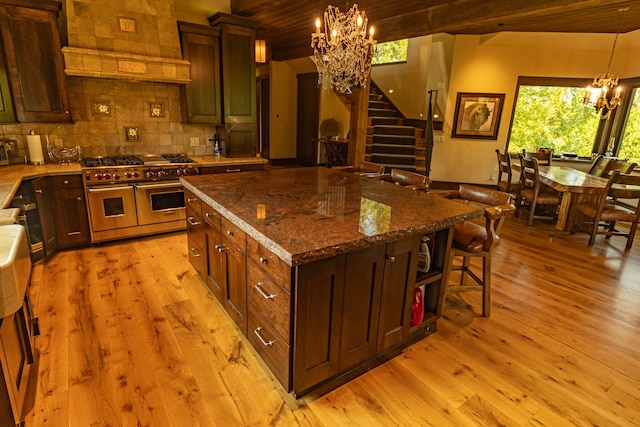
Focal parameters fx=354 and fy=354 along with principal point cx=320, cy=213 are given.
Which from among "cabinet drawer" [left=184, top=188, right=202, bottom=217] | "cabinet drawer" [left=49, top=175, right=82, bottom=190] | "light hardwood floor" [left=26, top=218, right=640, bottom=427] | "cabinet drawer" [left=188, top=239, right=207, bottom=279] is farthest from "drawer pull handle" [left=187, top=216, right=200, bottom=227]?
"cabinet drawer" [left=49, top=175, right=82, bottom=190]

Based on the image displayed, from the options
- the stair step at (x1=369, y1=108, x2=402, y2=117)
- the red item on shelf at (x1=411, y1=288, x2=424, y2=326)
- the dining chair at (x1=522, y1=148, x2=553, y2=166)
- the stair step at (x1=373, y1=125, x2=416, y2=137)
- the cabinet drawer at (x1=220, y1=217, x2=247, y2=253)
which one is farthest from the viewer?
the stair step at (x1=369, y1=108, x2=402, y2=117)

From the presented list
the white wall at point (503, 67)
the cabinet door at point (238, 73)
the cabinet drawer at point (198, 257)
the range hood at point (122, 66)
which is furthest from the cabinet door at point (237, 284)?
the white wall at point (503, 67)

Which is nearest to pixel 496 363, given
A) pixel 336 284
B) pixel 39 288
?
pixel 336 284

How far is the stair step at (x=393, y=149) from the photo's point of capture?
7.32 metres

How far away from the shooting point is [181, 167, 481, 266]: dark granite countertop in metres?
1.66

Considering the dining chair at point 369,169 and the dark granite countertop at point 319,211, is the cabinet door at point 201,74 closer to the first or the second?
the dark granite countertop at point 319,211

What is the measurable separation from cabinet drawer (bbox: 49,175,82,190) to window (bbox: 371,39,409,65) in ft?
23.2

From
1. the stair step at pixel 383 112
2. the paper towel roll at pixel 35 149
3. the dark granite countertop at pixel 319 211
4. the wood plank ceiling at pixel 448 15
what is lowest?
the dark granite countertop at pixel 319 211

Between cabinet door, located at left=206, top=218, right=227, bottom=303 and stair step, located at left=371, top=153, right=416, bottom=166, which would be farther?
stair step, located at left=371, top=153, right=416, bottom=166

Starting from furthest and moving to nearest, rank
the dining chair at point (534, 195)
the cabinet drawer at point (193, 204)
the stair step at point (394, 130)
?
the stair step at point (394, 130) < the dining chair at point (534, 195) < the cabinet drawer at point (193, 204)

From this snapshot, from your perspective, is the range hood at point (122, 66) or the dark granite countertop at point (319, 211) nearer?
the dark granite countertop at point (319, 211)

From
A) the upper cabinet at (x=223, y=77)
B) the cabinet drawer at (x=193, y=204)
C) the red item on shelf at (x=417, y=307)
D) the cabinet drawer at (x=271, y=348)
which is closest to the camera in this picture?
the cabinet drawer at (x=271, y=348)

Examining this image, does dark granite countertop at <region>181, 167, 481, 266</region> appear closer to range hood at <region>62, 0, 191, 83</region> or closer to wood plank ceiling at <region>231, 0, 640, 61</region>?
range hood at <region>62, 0, 191, 83</region>

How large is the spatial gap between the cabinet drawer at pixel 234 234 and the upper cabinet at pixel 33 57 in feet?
9.07
